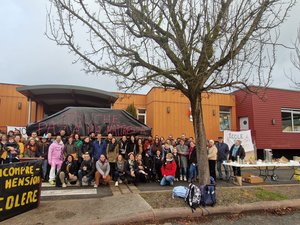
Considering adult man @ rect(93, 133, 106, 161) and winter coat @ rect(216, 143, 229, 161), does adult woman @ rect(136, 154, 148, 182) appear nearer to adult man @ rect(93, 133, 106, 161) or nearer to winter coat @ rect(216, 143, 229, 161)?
adult man @ rect(93, 133, 106, 161)

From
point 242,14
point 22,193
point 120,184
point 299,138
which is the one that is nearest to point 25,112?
point 120,184

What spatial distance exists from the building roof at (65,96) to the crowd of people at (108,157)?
152 inches

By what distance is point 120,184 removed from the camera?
9820 millimetres

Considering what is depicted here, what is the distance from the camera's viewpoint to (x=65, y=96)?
15617 mm

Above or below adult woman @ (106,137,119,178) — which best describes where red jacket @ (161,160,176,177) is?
below

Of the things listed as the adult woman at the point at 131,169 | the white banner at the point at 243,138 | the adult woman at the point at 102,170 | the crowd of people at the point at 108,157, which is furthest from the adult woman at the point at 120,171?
the white banner at the point at 243,138

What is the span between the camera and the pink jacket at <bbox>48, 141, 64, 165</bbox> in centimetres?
A: 971

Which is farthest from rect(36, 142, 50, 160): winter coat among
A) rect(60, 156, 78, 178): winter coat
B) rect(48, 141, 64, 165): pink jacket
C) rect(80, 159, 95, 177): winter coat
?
rect(80, 159, 95, 177): winter coat

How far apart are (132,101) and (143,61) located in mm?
11730

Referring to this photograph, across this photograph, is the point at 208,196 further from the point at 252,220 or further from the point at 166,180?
the point at 166,180

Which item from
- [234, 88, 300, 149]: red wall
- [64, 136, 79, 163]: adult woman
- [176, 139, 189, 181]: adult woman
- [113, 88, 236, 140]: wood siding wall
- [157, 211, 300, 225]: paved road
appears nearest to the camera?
[157, 211, 300, 225]: paved road

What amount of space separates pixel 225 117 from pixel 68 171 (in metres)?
14.5

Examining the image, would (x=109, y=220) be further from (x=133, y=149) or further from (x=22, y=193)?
(x=133, y=149)

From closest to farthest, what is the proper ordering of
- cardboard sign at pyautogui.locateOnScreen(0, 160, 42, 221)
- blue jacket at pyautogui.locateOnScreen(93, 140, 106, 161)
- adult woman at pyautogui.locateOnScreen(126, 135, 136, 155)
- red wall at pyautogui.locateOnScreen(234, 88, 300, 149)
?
cardboard sign at pyautogui.locateOnScreen(0, 160, 42, 221) → blue jacket at pyautogui.locateOnScreen(93, 140, 106, 161) → adult woman at pyautogui.locateOnScreen(126, 135, 136, 155) → red wall at pyautogui.locateOnScreen(234, 88, 300, 149)
